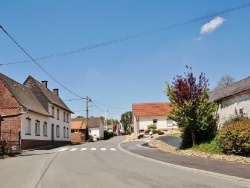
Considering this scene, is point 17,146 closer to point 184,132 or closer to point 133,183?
point 184,132

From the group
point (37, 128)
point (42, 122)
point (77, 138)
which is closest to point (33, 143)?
point (37, 128)

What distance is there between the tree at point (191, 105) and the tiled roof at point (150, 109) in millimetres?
40480

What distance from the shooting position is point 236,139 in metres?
19.3

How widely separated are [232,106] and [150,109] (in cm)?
4323

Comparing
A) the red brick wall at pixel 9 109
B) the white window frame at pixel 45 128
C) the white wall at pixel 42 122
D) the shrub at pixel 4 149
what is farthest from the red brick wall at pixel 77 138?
the shrub at pixel 4 149

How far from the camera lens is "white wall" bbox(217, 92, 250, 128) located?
2242 centimetres

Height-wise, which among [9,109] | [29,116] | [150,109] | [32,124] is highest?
[150,109]

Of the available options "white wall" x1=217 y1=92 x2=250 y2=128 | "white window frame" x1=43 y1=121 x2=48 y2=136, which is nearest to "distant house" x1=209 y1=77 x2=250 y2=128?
"white wall" x1=217 y1=92 x2=250 y2=128

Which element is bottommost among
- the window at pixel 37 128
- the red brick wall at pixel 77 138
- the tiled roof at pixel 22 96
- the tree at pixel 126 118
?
the red brick wall at pixel 77 138

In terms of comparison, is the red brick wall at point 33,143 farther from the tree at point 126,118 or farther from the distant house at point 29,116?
the tree at point 126,118

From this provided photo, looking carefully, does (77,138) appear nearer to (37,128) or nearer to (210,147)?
(37,128)

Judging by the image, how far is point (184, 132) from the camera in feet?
89.8

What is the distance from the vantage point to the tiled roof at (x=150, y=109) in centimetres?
6624

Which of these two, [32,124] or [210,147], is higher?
[32,124]
